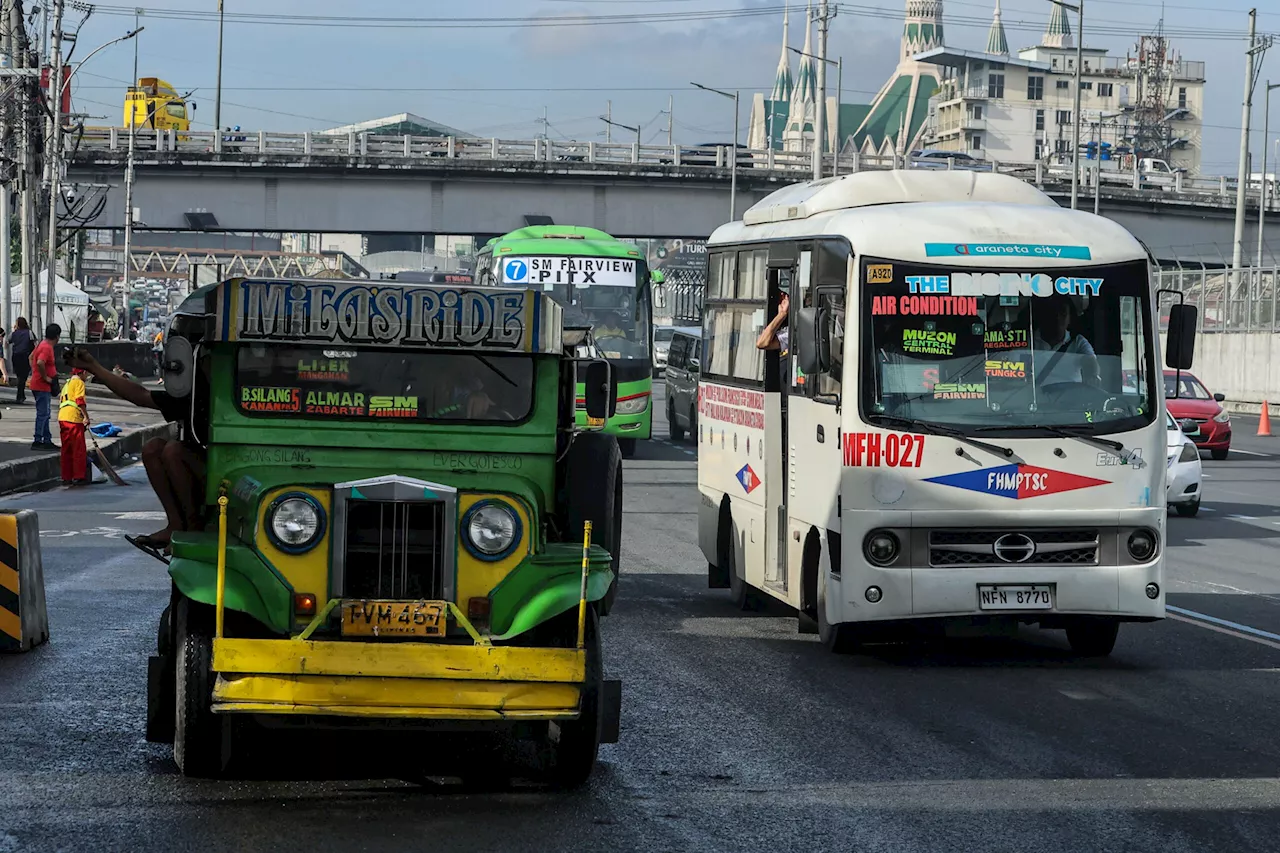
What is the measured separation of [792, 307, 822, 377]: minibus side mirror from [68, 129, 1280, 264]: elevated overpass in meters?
55.4

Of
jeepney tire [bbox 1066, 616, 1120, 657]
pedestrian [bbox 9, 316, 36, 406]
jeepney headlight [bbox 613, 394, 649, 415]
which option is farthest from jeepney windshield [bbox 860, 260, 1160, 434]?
pedestrian [bbox 9, 316, 36, 406]

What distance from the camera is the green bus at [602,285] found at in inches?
1222

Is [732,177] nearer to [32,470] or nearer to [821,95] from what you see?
[821,95]

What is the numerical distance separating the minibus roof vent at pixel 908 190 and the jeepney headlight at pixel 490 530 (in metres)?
5.20

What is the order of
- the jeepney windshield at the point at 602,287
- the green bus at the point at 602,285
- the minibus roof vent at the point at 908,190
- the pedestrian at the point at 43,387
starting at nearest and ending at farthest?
1. the minibus roof vent at the point at 908,190
2. the pedestrian at the point at 43,387
3. the green bus at the point at 602,285
4. the jeepney windshield at the point at 602,287

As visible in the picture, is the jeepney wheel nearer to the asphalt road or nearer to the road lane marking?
the asphalt road

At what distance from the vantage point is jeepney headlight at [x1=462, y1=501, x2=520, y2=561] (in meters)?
7.23

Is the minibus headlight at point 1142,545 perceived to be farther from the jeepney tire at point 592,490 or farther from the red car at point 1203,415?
the red car at point 1203,415

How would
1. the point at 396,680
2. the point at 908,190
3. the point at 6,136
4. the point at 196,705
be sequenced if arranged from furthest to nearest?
the point at 6,136, the point at 908,190, the point at 196,705, the point at 396,680

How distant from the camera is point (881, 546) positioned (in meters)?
10.5

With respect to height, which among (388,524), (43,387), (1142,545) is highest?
(388,524)

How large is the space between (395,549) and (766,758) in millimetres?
1938

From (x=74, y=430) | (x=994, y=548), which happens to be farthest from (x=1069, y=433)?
(x=74, y=430)

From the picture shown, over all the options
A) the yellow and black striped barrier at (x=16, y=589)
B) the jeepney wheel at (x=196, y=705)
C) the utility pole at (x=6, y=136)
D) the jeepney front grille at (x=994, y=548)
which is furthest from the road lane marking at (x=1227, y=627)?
the utility pole at (x=6, y=136)
